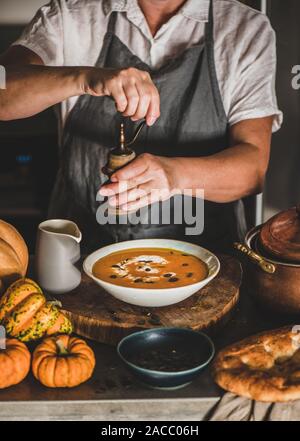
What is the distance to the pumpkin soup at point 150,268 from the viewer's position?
1796 millimetres

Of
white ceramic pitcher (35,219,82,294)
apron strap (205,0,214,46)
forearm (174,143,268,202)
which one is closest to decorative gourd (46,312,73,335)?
white ceramic pitcher (35,219,82,294)

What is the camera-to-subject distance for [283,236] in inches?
66.8

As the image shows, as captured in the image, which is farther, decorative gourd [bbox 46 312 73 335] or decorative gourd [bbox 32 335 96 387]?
decorative gourd [bbox 46 312 73 335]

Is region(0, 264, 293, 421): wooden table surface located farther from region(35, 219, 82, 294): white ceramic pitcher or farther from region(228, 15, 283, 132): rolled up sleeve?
region(228, 15, 283, 132): rolled up sleeve

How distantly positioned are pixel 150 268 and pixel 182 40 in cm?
107

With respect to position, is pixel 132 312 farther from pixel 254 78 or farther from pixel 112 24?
pixel 112 24

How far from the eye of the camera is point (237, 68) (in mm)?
2428

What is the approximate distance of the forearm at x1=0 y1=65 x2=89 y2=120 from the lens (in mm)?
2049

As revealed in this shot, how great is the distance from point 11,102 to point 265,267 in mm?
1137

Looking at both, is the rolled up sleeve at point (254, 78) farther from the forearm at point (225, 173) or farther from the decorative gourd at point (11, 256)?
the decorative gourd at point (11, 256)

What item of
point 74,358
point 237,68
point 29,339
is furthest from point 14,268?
point 237,68

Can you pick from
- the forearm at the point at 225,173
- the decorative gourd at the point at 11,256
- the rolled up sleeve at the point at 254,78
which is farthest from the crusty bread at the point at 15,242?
the rolled up sleeve at the point at 254,78

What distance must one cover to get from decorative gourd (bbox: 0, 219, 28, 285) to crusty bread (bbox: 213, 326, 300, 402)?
2.05ft
